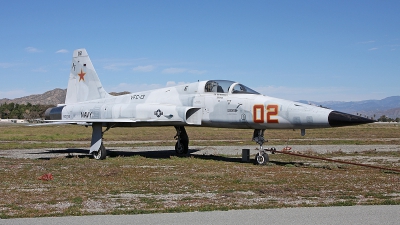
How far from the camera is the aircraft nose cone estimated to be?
43.6ft

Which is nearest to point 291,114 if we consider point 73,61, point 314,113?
point 314,113

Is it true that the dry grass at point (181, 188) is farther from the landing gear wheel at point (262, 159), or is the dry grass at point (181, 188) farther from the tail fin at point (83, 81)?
the tail fin at point (83, 81)

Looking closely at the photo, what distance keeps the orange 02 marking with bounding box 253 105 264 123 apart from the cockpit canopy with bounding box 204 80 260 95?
104 cm

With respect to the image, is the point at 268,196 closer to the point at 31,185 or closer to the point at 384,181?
the point at 384,181

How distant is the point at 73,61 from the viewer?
22312 millimetres

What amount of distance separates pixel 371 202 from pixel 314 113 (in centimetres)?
630

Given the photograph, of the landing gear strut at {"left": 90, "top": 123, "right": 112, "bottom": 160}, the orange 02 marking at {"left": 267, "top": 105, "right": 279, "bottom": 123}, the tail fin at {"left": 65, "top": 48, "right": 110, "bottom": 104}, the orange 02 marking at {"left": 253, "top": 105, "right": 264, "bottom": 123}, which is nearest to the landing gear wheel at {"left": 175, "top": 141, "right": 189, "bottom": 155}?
the landing gear strut at {"left": 90, "top": 123, "right": 112, "bottom": 160}

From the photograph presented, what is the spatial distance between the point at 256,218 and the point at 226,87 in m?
10.2

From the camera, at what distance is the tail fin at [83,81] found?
21797mm

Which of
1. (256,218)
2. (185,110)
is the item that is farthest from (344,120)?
(256,218)

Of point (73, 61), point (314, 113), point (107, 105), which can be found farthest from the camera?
point (73, 61)

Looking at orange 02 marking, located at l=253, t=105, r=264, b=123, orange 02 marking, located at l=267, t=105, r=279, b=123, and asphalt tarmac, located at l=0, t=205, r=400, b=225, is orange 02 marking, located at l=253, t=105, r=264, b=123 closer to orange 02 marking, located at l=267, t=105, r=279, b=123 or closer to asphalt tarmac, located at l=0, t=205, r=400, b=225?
orange 02 marking, located at l=267, t=105, r=279, b=123

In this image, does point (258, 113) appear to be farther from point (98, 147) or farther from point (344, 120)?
point (98, 147)

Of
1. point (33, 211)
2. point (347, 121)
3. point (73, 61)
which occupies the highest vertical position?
point (73, 61)
